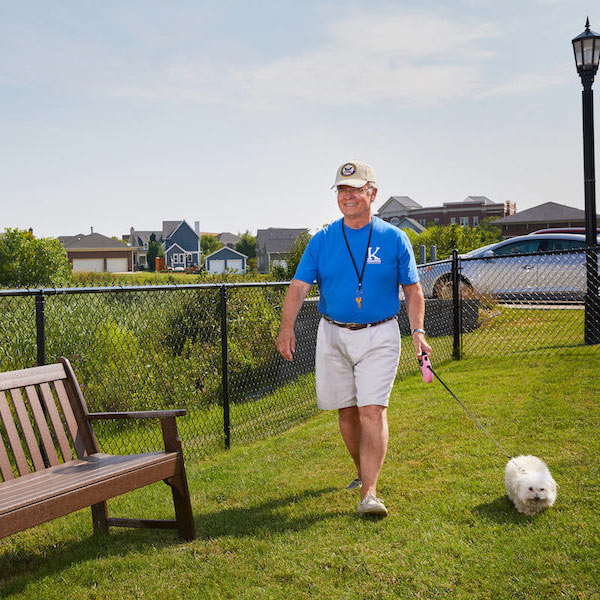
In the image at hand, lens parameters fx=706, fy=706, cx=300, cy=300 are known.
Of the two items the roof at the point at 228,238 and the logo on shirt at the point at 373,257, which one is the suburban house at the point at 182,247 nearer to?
the roof at the point at 228,238

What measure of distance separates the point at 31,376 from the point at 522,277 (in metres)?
9.70

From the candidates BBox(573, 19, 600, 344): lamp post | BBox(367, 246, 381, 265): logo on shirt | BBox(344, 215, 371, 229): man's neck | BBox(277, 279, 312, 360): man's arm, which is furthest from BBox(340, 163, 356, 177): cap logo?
BBox(573, 19, 600, 344): lamp post

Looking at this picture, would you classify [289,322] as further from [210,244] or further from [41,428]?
[210,244]

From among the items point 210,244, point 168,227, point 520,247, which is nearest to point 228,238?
point 210,244

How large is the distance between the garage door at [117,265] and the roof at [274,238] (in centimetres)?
1776

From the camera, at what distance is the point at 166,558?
3.70m

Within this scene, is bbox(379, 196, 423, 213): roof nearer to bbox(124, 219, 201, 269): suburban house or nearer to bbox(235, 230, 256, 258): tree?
→ bbox(235, 230, 256, 258): tree

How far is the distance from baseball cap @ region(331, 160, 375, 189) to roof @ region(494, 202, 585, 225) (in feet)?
240

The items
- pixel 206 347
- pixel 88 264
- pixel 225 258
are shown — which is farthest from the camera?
pixel 225 258

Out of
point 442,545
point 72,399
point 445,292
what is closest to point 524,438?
point 442,545

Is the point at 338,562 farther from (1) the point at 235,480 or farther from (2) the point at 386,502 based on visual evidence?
(1) the point at 235,480

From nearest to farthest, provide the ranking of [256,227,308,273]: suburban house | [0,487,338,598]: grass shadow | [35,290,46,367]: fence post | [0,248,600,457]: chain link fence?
[0,487,338,598]: grass shadow < [35,290,46,367]: fence post < [0,248,600,457]: chain link fence < [256,227,308,273]: suburban house

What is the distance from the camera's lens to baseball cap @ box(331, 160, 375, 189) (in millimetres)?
4188

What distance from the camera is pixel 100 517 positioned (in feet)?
13.6
